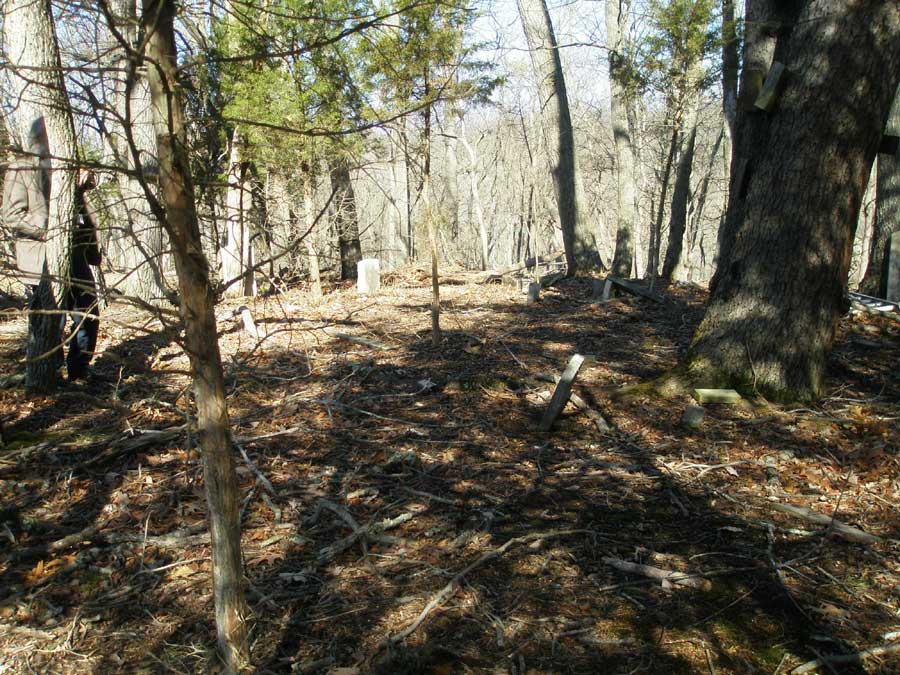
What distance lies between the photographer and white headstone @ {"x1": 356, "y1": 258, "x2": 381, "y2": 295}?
38.4 feet

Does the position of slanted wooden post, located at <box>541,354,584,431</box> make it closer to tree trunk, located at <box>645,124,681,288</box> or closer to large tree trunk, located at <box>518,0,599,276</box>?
tree trunk, located at <box>645,124,681,288</box>

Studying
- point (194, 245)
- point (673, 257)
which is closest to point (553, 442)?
point (194, 245)

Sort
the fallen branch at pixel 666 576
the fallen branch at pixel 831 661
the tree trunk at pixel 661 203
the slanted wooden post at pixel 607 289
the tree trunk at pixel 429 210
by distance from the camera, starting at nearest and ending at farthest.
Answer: the fallen branch at pixel 831 661
the fallen branch at pixel 666 576
the tree trunk at pixel 429 210
the slanted wooden post at pixel 607 289
the tree trunk at pixel 661 203

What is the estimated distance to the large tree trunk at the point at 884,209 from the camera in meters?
→ 8.93

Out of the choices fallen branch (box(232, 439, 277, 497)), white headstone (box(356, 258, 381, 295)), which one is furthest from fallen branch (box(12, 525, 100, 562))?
white headstone (box(356, 258, 381, 295))

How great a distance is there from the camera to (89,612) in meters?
3.07

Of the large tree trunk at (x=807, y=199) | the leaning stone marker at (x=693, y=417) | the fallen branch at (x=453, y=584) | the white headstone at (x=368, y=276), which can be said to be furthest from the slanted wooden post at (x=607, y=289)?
the fallen branch at (x=453, y=584)

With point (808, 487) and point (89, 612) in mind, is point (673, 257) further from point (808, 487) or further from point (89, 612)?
point (89, 612)

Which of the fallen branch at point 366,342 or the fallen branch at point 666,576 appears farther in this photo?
the fallen branch at point 366,342

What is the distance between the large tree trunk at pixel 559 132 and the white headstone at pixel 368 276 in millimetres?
4076

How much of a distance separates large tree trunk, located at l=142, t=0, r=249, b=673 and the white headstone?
9.62m

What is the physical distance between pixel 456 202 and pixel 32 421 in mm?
26149

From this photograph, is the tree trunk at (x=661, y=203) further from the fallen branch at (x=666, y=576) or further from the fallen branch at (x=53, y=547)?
the fallen branch at (x=53, y=547)

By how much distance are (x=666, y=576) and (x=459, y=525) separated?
3.75 feet
